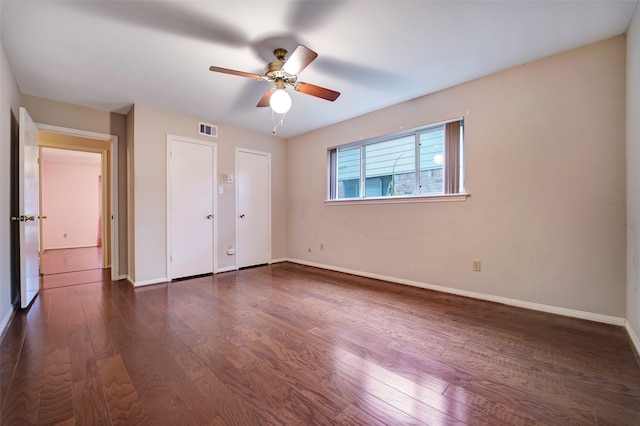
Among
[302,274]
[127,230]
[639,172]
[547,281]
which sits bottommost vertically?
[302,274]

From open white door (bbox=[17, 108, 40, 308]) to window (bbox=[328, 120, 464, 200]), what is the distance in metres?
3.66

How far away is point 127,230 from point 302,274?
8.71 ft

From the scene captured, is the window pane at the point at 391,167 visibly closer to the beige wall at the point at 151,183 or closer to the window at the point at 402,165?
the window at the point at 402,165

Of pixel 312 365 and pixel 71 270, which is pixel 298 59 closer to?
pixel 312 365

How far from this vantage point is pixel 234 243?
450cm

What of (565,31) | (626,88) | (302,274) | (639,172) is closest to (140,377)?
(302,274)

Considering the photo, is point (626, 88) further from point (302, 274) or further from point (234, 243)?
point (234, 243)

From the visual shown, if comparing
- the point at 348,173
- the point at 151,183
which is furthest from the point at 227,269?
the point at 348,173

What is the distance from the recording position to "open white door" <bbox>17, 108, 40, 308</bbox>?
2557mm

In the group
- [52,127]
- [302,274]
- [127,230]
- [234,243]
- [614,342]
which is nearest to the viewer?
[614,342]

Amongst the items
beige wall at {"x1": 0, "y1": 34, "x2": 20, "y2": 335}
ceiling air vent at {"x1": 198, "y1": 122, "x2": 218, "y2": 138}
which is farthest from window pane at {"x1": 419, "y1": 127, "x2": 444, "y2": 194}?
beige wall at {"x1": 0, "y1": 34, "x2": 20, "y2": 335}

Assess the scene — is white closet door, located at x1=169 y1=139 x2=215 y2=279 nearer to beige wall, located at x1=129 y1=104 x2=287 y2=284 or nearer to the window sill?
beige wall, located at x1=129 y1=104 x2=287 y2=284

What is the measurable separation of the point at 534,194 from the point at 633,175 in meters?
0.66

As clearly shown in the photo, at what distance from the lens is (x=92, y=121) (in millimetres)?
3627
